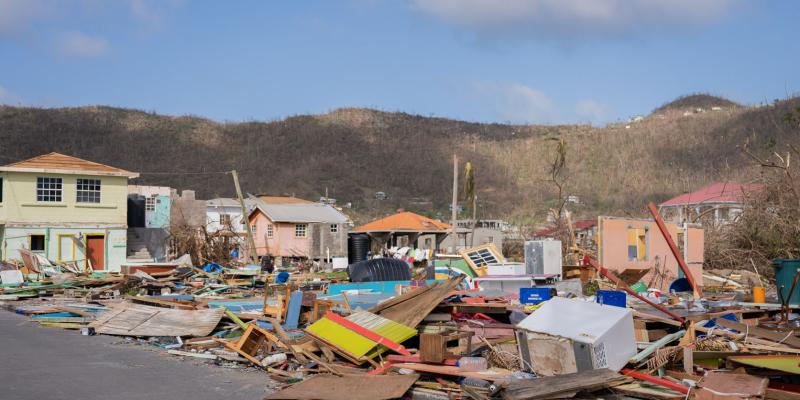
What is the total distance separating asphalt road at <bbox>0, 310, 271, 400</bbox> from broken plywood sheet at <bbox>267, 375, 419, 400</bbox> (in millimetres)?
643

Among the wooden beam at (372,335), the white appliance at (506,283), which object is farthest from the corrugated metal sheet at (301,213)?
the wooden beam at (372,335)

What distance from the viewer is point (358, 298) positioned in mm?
18016

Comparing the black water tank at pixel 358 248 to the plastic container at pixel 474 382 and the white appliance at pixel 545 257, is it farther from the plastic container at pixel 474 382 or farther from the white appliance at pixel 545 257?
the plastic container at pixel 474 382

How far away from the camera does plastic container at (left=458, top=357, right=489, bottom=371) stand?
10.4m

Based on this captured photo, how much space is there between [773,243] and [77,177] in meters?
28.0

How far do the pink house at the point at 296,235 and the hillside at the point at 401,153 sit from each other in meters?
21.0

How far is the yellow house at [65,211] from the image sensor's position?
3347 centimetres

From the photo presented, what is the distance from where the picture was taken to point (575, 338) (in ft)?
32.0

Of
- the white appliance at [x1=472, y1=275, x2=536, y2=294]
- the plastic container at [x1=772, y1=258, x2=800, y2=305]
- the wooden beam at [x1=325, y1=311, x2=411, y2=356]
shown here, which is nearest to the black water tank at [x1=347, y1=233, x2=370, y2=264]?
the white appliance at [x1=472, y1=275, x2=536, y2=294]

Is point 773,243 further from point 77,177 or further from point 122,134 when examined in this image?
point 122,134

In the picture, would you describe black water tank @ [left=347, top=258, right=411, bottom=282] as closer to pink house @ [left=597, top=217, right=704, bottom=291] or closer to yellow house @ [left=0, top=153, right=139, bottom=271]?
pink house @ [left=597, top=217, right=704, bottom=291]

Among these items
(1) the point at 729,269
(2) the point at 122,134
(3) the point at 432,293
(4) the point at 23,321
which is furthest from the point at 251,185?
(3) the point at 432,293

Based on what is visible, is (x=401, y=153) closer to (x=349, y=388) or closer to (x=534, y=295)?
(x=534, y=295)

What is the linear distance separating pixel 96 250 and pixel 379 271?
17.6m
